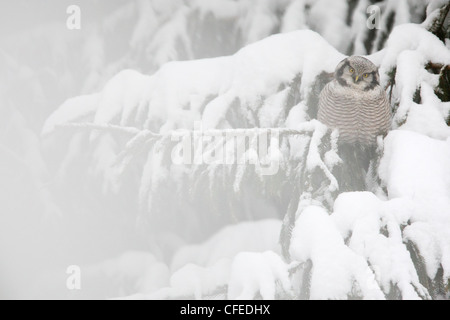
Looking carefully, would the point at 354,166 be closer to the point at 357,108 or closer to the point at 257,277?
the point at 357,108

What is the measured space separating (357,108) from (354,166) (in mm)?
366

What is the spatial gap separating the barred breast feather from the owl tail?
49mm

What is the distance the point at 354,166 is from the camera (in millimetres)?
1648

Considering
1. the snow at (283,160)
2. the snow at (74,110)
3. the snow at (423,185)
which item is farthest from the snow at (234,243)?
the snow at (74,110)

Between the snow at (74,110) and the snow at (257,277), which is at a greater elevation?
the snow at (74,110)

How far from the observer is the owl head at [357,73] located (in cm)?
187

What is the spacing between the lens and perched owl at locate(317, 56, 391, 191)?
1820 mm

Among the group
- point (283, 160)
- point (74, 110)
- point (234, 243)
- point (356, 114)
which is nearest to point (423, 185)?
point (283, 160)

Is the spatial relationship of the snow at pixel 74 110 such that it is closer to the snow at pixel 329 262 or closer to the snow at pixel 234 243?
the snow at pixel 234 243

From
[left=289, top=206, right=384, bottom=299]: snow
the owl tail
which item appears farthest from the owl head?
[left=289, top=206, right=384, bottom=299]: snow

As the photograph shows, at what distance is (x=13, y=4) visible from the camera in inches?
105

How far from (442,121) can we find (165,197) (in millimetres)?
1008

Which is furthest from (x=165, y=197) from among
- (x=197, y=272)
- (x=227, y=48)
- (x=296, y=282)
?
(x=227, y=48)

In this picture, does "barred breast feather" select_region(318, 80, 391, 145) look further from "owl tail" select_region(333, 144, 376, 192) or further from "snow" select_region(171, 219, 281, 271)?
"snow" select_region(171, 219, 281, 271)
